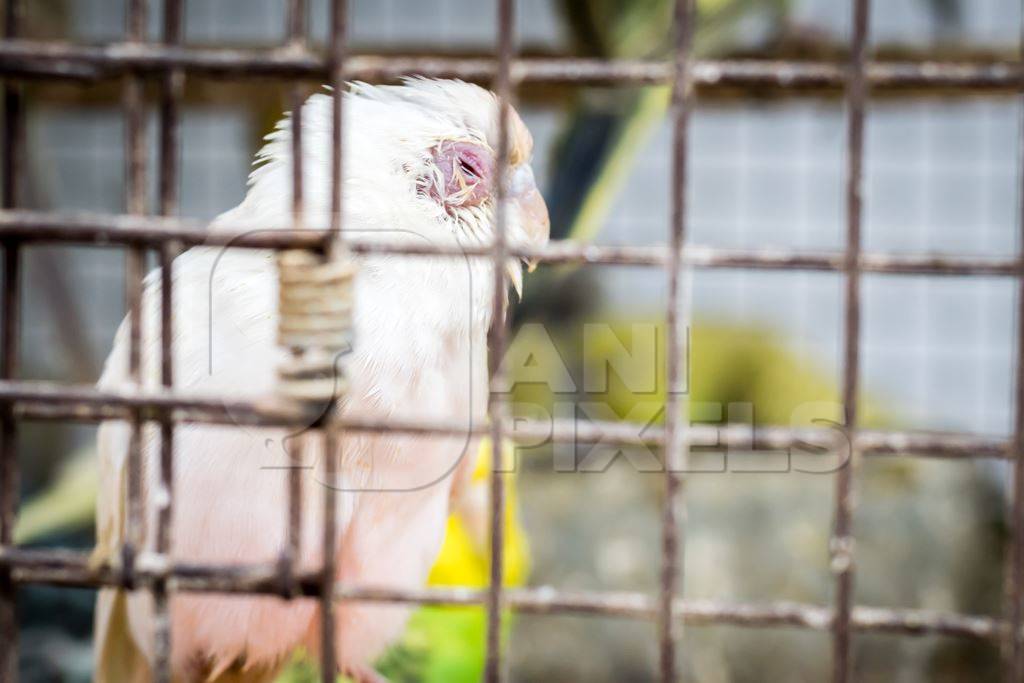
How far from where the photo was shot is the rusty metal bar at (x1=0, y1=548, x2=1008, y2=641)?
469 mm

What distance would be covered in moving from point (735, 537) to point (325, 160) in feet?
5.15

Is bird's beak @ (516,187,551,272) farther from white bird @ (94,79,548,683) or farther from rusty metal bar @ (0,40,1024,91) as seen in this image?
rusty metal bar @ (0,40,1024,91)

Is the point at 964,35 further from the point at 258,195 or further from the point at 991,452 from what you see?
the point at 991,452

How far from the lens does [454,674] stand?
62.3 inches

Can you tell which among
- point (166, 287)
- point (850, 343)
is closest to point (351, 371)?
point (166, 287)

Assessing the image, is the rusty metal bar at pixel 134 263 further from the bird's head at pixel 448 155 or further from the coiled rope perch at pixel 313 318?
the bird's head at pixel 448 155

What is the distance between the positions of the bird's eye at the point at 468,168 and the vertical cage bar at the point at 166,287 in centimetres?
58

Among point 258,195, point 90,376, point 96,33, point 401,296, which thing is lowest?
point 90,376

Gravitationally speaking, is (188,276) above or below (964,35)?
below

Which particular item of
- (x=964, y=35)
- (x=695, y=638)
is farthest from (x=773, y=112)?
Answer: (x=695, y=638)

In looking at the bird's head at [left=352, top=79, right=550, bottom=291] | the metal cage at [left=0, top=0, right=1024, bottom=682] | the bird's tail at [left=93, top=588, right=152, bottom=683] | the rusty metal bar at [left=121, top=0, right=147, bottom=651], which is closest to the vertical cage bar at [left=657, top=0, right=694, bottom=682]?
the metal cage at [left=0, top=0, right=1024, bottom=682]

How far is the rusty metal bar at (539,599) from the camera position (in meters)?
0.47

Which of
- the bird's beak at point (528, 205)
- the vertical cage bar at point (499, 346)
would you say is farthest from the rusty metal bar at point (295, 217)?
the bird's beak at point (528, 205)

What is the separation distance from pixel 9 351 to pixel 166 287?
4.2 inches
